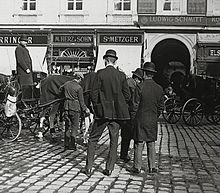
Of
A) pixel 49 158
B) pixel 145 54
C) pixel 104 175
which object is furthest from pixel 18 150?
pixel 145 54

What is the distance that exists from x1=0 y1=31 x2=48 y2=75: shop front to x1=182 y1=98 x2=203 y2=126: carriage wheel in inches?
445

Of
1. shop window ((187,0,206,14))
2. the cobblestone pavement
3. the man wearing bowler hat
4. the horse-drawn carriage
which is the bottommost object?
the cobblestone pavement

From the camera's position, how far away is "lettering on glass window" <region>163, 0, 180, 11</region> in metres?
26.1

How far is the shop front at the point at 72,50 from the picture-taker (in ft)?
87.5

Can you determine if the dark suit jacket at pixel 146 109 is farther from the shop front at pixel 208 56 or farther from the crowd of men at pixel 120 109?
the shop front at pixel 208 56

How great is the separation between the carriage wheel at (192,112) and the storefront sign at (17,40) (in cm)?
1235

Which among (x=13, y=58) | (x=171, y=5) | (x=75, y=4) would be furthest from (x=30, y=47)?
(x=171, y=5)

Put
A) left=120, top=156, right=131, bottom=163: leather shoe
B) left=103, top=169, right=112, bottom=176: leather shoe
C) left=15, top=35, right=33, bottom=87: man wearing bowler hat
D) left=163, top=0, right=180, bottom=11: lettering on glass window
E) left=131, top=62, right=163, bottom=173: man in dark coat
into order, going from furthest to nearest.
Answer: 1. left=163, top=0, right=180, bottom=11: lettering on glass window
2. left=15, top=35, right=33, bottom=87: man wearing bowler hat
3. left=120, top=156, right=131, bottom=163: leather shoe
4. left=131, top=62, right=163, bottom=173: man in dark coat
5. left=103, top=169, right=112, bottom=176: leather shoe

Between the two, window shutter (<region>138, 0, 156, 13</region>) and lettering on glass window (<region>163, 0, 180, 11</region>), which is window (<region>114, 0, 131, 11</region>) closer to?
window shutter (<region>138, 0, 156, 13</region>)

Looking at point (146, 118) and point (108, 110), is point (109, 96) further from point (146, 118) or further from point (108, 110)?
point (146, 118)

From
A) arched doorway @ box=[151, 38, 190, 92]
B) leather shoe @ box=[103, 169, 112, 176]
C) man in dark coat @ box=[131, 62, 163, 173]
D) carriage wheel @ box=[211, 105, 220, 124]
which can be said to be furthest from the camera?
arched doorway @ box=[151, 38, 190, 92]

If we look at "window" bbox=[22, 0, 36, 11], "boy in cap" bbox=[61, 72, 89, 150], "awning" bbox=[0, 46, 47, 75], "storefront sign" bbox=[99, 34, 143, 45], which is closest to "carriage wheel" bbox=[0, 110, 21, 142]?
"boy in cap" bbox=[61, 72, 89, 150]

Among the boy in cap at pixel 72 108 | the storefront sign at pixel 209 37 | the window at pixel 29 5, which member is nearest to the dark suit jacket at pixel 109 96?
the boy in cap at pixel 72 108

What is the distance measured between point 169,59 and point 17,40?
32.9 ft
